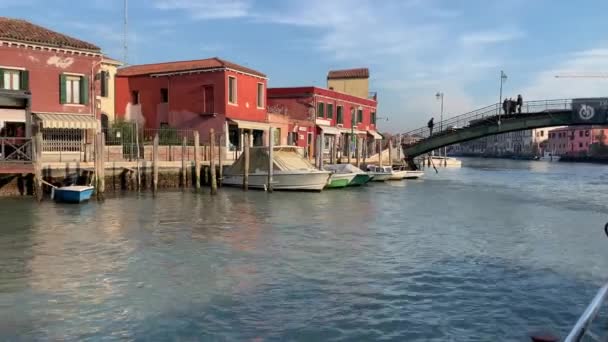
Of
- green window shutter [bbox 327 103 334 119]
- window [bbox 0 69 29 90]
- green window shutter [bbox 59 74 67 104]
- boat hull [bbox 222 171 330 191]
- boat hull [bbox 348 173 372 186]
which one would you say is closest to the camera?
window [bbox 0 69 29 90]

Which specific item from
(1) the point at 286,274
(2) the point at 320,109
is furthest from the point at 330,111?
(1) the point at 286,274

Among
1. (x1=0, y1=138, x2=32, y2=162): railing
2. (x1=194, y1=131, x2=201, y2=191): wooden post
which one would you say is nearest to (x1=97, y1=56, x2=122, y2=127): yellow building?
(x1=194, y1=131, x2=201, y2=191): wooden post

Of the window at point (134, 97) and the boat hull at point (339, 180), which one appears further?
the window at point (134, 97)

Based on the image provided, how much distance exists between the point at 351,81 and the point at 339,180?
24.2 metres

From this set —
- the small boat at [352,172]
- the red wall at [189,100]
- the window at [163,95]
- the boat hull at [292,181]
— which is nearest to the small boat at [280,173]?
the boat hull at [292,181]

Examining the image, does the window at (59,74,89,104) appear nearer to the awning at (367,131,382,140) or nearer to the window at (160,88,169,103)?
the window at (160,88,169,103)

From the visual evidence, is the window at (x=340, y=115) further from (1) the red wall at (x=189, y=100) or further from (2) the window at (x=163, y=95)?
(2) the window at (x=163, y=95)

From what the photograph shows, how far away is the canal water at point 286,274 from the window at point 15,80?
7044 millimetres

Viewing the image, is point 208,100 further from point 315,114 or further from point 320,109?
point 320,109

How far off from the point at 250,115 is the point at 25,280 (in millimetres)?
23142

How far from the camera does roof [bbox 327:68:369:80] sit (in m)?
49.4

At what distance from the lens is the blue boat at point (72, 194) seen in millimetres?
18156

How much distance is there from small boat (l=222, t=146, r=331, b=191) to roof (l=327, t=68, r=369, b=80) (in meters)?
25.7

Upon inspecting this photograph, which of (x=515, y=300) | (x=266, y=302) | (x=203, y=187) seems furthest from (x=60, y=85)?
(x=515, y=300)
